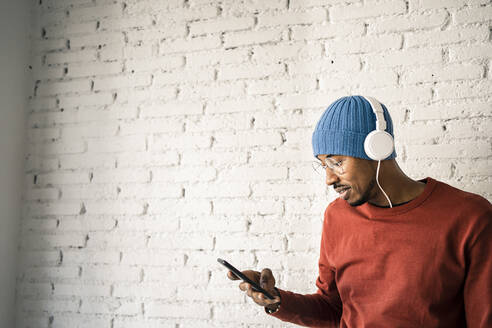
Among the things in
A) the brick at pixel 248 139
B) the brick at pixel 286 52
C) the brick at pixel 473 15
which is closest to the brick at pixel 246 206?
the brick at pixel 248 139

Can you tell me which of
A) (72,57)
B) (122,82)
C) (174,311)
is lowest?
(174,311)

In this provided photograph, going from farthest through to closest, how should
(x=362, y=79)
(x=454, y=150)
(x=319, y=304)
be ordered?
(x=362, y=79)
(x=454, y=150)
(x=319, y=304)

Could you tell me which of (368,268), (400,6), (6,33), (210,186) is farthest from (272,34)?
(6,33)

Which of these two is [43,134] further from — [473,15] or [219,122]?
[473,15]

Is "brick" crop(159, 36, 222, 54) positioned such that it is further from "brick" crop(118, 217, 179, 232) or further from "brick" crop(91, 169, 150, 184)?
"brick" crop(118, 217, 179, 232)

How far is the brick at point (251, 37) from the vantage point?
63.8 inches

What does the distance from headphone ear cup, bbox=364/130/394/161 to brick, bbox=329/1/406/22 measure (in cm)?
69

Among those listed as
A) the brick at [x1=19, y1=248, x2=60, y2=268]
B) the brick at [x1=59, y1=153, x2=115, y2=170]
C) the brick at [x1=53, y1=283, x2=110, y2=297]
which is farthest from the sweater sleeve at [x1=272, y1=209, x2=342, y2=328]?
the brick at [x1=19, y1=248, x2=60, y2=268]

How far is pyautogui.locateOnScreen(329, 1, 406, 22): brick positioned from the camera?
1506 millimetres

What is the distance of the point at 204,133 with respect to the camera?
166 cm

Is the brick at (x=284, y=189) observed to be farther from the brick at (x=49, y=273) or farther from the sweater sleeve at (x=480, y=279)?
the brick at (x=49, y=273)

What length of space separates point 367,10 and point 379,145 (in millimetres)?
734

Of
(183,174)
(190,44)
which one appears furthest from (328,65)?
(183,174)

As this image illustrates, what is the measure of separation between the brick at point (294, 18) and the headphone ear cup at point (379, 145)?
72cm
